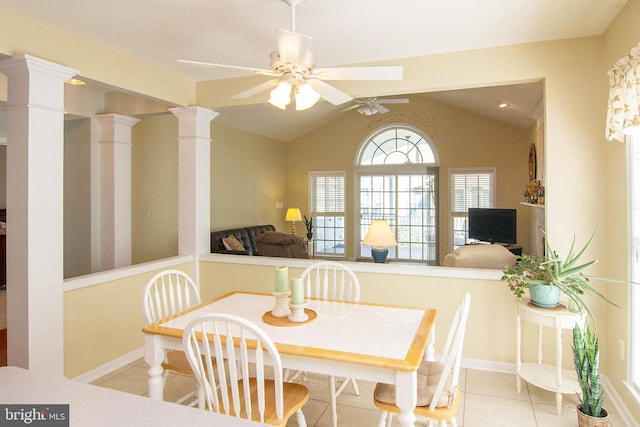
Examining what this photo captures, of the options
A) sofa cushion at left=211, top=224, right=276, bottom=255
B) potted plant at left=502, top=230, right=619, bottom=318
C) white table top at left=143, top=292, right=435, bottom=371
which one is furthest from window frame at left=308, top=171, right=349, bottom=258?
white table top at left=143, top=292, right=435, bottom=371

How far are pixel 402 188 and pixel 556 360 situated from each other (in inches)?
210

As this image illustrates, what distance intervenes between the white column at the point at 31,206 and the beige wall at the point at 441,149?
230 inches

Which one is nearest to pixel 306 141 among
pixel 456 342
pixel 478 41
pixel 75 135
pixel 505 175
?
pixel 505 175

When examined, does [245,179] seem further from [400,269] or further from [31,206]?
[31,206]

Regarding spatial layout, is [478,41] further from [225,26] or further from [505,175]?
[505,175]

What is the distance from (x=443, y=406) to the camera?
178cm

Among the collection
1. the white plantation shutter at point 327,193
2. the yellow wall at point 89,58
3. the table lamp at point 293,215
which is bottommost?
the table lamp at point 293,215

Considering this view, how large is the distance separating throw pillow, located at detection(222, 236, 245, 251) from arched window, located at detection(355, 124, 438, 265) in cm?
292

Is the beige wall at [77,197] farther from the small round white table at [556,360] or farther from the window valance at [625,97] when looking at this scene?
the window valance at [625,97]

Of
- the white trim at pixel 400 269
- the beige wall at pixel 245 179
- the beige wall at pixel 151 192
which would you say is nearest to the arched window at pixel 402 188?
the beige wall at pixel 245 179

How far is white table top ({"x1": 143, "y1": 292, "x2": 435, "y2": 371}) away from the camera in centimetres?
168

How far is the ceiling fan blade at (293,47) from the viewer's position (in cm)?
188

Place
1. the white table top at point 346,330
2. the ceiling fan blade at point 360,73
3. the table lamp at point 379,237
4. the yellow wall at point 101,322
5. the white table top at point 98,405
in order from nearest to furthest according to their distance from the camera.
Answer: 1. the white table top at point 98,405
2. the white table top at point 346,330
3. the ceiling fan blade at point 360,73
4. the yellow wall at point 101,322
5. the table lamp at point 379,237

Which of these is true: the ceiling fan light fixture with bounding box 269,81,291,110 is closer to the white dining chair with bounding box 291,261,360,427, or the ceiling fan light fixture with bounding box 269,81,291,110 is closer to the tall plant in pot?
the white dining chair with bounding box 291,261,360,427
